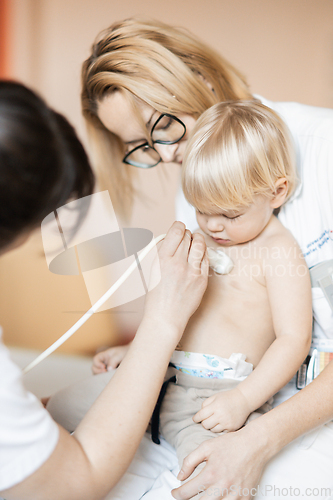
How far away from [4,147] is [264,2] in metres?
1.68

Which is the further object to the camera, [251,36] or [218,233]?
[251,36]

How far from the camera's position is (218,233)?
85 cm

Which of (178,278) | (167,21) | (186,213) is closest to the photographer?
(178,278)

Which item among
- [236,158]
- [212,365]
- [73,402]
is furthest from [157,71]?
[73,402]

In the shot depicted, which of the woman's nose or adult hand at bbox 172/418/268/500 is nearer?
adult hand at bbox 172/418/268/500

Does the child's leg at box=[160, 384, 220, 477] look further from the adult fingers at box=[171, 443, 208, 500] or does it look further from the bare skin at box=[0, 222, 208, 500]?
the bare skin at box=[0, 222, 208, 500]

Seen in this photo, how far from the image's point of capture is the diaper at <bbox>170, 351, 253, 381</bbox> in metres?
0.78

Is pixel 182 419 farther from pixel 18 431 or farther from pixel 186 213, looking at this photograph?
pixel 186 213

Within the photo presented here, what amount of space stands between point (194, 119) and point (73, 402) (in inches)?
30.1

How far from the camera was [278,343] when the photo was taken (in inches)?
29.7

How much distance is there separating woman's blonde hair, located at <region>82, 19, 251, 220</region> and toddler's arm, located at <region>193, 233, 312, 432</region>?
43 centimetres

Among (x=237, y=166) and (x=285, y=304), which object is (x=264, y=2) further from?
(x=285, y=304)

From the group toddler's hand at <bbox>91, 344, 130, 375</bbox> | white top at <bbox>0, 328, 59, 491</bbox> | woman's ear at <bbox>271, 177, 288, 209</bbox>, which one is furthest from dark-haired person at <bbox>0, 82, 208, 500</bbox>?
toddler's hand at <bbox>91, 344, 130, 375</bbox>

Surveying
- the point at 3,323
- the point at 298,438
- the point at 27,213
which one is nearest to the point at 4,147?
the point at 27,213
